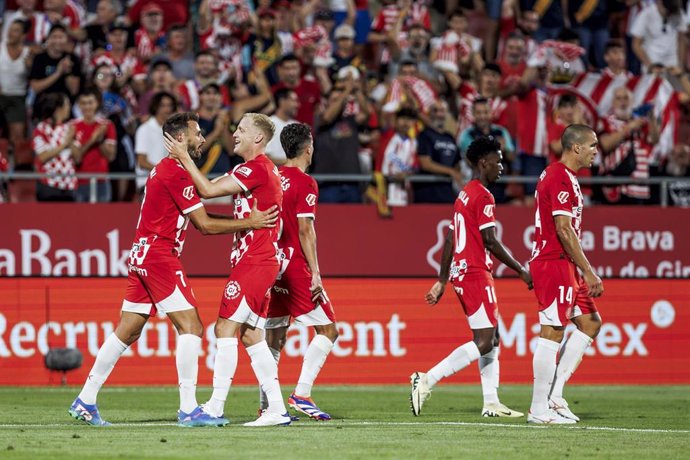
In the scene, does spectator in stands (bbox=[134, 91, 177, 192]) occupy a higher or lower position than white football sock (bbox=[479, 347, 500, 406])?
higher

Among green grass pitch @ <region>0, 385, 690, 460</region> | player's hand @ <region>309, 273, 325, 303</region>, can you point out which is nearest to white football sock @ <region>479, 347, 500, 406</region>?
green grass pitch @ <region>0, 385, 690, 460</region>

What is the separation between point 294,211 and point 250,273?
1.14m

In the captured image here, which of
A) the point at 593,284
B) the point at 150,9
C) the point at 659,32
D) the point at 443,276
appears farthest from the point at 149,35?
the point at 593,284

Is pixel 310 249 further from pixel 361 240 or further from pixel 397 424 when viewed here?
pixel 361 240

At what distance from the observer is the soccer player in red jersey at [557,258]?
11.6 m

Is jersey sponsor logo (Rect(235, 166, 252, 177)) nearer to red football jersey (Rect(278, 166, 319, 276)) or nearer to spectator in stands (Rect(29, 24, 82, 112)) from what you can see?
red football jersey (Rect(278, 166, 319, 276))

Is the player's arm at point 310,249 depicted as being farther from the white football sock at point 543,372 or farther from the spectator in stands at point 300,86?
the spectator in stands at point 300,86

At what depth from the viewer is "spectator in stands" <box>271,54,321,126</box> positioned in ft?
63.8

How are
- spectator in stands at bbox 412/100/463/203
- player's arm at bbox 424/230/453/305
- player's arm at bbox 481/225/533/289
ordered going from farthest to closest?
spectator in stands at bbox 412/100/463/203
player's arm at bbox 424/230/453/305
player's arm at bbox 481/225/533/289

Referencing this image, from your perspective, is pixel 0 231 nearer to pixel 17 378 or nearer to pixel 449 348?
pixel 17 378

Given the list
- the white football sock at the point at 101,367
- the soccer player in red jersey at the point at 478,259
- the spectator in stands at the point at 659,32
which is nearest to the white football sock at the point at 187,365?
the white football sock at the point at 101,367

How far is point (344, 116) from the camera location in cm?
1912

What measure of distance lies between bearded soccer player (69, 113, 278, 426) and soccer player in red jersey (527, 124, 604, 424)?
8.14 ft

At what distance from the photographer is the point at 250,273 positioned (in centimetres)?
1100
